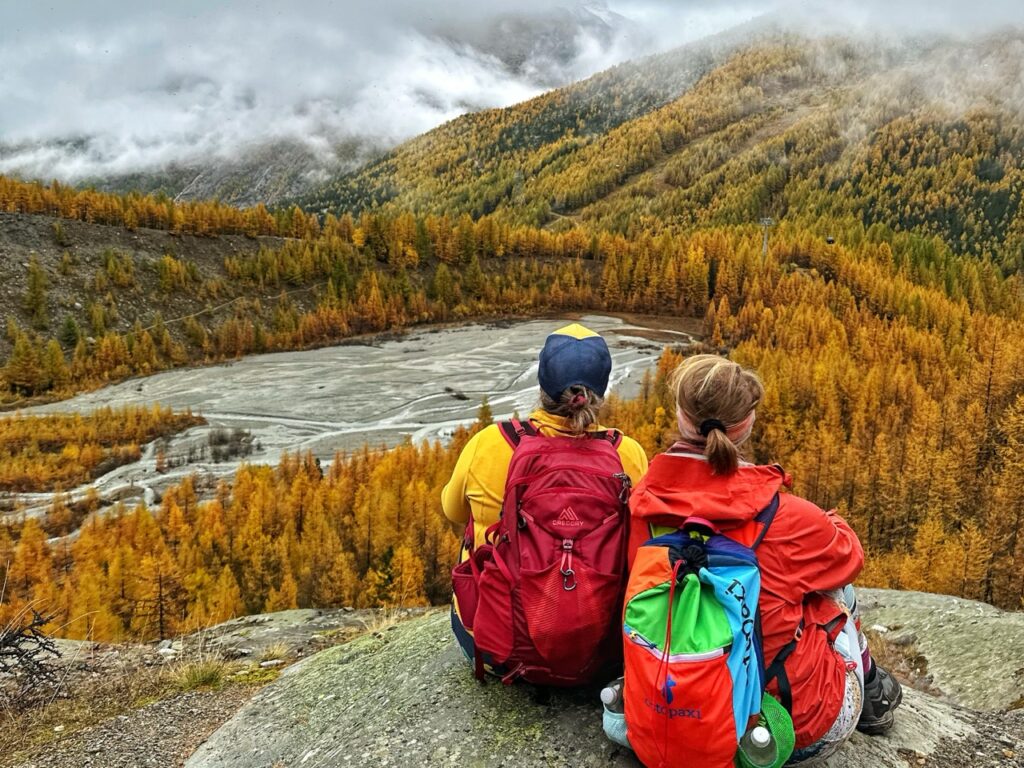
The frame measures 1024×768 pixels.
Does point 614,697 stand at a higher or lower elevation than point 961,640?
higher

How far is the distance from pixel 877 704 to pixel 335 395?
6142cm

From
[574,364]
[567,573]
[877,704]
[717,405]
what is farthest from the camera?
[877,704]

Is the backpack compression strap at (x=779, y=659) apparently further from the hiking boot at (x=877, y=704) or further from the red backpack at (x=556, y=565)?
the hiking boot at (x=877, y=704)

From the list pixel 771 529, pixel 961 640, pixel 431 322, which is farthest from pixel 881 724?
pixel 431 322

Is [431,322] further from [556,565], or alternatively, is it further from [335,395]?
[556,565]

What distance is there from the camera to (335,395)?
62.9 m

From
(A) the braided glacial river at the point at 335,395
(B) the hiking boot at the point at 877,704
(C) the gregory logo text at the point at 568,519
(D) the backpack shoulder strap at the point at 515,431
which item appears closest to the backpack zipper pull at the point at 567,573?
(C) the gregory logo text at the point at 568,519

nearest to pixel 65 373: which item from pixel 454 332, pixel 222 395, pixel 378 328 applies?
pixel 222 395

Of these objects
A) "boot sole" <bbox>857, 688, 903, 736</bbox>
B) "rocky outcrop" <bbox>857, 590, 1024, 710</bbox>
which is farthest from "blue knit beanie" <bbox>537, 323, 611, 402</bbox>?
"rocky outcrop" <bbox>857, 590, 1024, 710</bbox>

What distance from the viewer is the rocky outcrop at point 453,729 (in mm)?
4855

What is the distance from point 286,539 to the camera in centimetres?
3034

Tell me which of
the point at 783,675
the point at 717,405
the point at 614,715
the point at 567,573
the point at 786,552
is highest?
the point at 717,405

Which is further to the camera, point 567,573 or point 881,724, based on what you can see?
point 881,724

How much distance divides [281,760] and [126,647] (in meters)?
5.52
